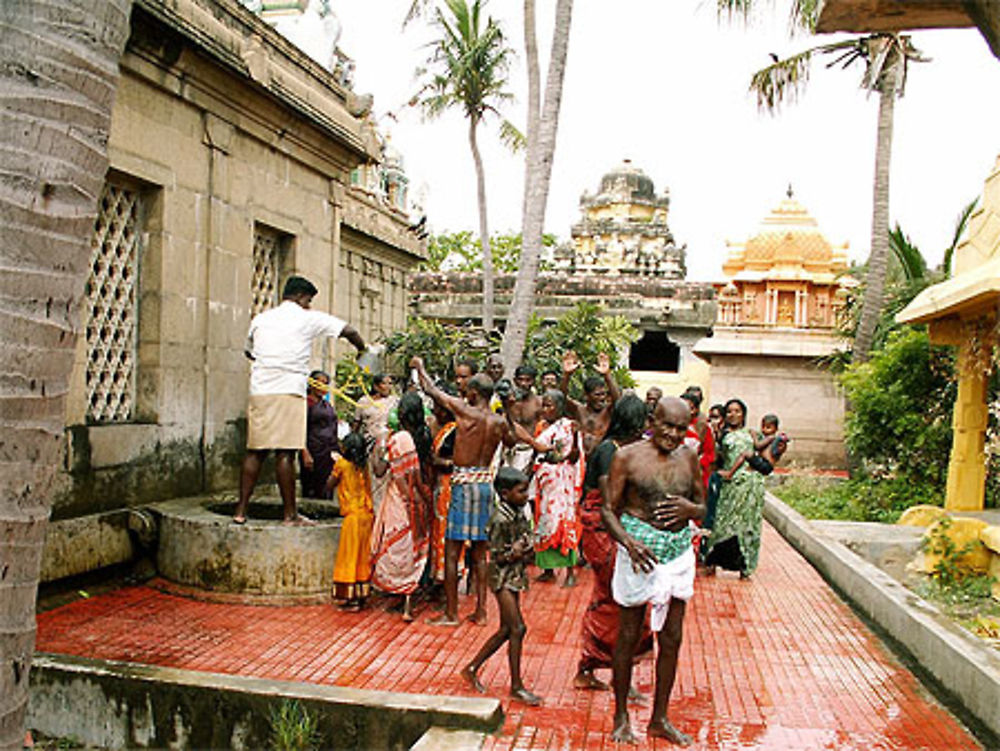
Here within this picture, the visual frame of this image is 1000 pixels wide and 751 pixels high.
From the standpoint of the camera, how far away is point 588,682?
5.14 meters

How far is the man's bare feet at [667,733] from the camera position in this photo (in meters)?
4.39

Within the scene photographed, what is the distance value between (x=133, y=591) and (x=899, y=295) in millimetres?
13794

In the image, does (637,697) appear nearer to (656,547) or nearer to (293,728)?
(656,547)

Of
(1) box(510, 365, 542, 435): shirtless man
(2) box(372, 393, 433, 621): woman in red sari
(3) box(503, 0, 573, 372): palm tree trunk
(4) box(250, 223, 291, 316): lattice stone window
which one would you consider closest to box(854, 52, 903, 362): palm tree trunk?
(3) box(503, 0, 573, 372): palm tree trunk

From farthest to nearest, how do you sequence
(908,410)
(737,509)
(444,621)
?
(908,410), (737,509), (444,621)

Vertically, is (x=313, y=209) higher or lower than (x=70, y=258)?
higher

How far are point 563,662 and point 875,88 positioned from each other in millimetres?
13737

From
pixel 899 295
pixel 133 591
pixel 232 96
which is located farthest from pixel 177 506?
pixel 899 295

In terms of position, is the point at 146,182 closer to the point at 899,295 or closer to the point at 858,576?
the point at 858,576

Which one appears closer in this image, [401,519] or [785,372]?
[401,519]

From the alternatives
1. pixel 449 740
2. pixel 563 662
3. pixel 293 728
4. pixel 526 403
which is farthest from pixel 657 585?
pixel 526 403

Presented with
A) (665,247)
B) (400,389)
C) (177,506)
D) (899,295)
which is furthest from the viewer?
(665,247)

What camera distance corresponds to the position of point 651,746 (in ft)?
14.3

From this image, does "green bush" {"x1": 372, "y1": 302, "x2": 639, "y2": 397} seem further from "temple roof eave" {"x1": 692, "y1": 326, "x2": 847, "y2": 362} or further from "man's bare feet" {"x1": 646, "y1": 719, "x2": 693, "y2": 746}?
"man's bare feet" {"x1": 646, "y1": 719, "x2": 693, "y2": 746}
